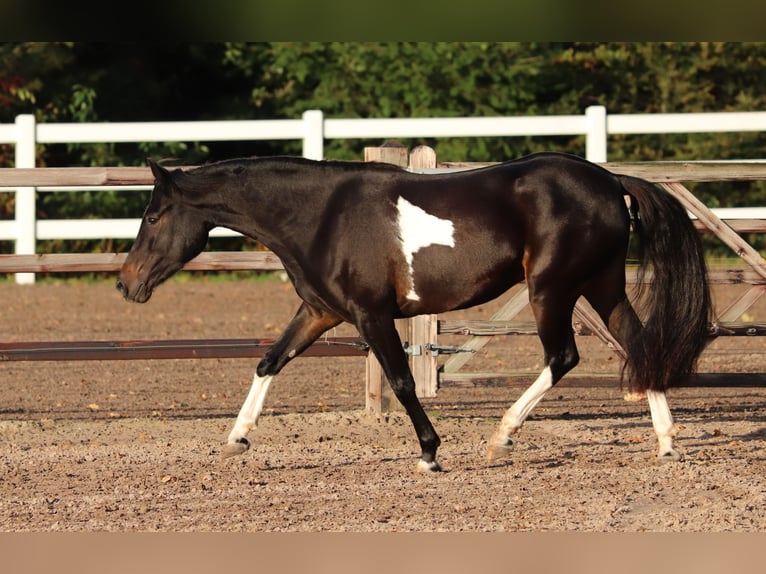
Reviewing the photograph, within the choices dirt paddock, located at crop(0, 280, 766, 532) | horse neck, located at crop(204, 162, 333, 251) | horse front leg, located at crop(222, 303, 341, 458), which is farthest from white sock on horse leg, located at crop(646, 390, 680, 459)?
horse neck, located at crop(204, 162, 333, 251)

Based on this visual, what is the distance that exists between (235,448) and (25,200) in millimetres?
8690

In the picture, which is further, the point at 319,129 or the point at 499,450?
the point at 319,129

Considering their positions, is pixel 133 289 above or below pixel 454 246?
below

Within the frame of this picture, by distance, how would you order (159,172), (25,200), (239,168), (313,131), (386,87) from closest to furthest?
(159,172) → (239,168) → (25,200) → (313,131) → (386,87)

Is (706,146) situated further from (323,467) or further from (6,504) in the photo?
(6,504)

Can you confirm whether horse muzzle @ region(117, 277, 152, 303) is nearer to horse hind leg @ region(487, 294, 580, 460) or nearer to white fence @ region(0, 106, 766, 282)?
horse hind leg @ region(487, 294, 580, 460)

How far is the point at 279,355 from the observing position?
551cm

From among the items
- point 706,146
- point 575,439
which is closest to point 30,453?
point 575,439

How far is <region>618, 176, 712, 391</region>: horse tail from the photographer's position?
17.1ft

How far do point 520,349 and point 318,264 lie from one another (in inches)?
196

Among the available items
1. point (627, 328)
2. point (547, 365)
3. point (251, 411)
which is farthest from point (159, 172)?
point (627, 328)

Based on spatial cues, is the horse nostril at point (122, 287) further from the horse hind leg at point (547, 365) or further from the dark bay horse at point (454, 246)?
the horse hind leg at point (547, 365)

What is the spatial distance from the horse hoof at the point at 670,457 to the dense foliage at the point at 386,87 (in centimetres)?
1122

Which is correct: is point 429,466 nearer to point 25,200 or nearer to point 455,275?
point 455,275
